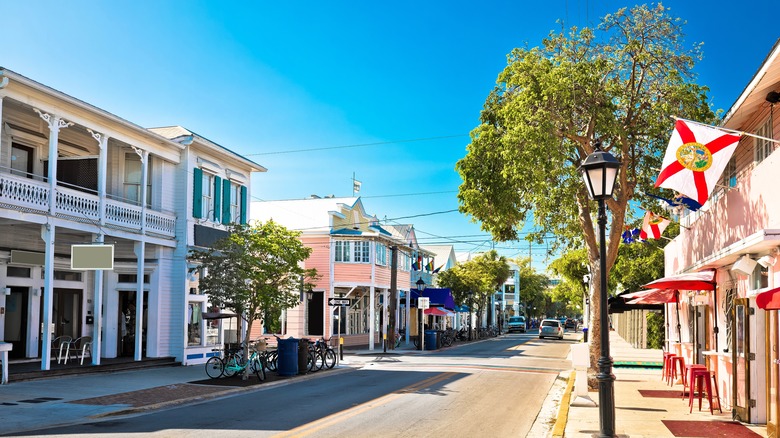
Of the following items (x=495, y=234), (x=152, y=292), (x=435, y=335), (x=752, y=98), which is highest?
(x=752, y=98)

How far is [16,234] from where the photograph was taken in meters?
22.8

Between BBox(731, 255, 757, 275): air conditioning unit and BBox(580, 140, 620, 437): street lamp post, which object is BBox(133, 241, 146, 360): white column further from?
BBox(731, 255, 757, 275): air conditioning unit

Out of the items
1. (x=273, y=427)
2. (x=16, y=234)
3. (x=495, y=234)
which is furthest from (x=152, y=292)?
(x=273, y=427)

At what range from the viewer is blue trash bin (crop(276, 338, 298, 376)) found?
22547 mm

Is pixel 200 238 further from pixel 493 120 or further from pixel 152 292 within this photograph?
pixel 493 120

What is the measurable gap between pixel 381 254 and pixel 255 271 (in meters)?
22.8

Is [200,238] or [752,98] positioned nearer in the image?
[752,98]

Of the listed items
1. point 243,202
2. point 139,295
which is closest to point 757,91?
point 139,295

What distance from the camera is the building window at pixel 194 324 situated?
89.4 ft

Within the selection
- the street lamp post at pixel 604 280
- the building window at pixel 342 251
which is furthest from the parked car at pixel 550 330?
the street lamp post at pixel 604 280

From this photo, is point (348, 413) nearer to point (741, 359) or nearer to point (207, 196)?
point (741, 359)

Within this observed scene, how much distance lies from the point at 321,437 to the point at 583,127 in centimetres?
1070

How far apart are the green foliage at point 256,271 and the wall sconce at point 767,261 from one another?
1363cm

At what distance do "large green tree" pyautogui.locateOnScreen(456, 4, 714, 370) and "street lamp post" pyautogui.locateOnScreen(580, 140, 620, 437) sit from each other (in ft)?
18.8
